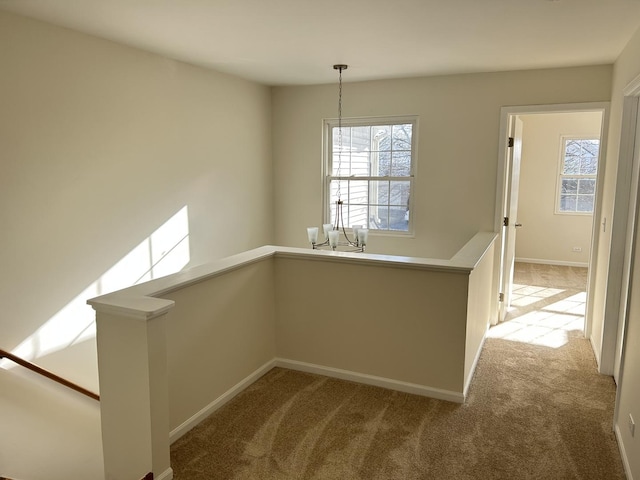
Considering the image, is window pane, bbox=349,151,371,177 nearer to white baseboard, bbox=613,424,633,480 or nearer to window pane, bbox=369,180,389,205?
window pane, bbox=369,180,389,205

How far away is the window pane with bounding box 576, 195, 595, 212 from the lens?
7.43 meters

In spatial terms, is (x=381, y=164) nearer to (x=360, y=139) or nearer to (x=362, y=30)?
(x=360, y=139)

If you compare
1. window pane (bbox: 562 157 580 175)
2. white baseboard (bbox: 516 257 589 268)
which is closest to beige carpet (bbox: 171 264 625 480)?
white baseboard (bbox: 516 257 589 268)

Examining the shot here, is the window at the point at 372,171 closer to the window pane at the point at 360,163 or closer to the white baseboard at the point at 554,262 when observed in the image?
the window pane at the point at 360,163

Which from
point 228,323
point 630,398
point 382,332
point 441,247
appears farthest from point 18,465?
point 441,247

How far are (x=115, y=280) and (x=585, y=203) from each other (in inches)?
272

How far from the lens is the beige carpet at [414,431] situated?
7.76 feet

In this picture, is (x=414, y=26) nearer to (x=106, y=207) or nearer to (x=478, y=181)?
(x=478, y=181)

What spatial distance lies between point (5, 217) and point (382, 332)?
2.51m

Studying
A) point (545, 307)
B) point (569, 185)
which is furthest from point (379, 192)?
point (569, 185)

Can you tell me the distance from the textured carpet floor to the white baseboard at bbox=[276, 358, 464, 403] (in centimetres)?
5

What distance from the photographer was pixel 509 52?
149 inches

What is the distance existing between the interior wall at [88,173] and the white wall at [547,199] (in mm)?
5091

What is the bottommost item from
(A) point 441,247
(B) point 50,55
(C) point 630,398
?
(C) point 630,398
